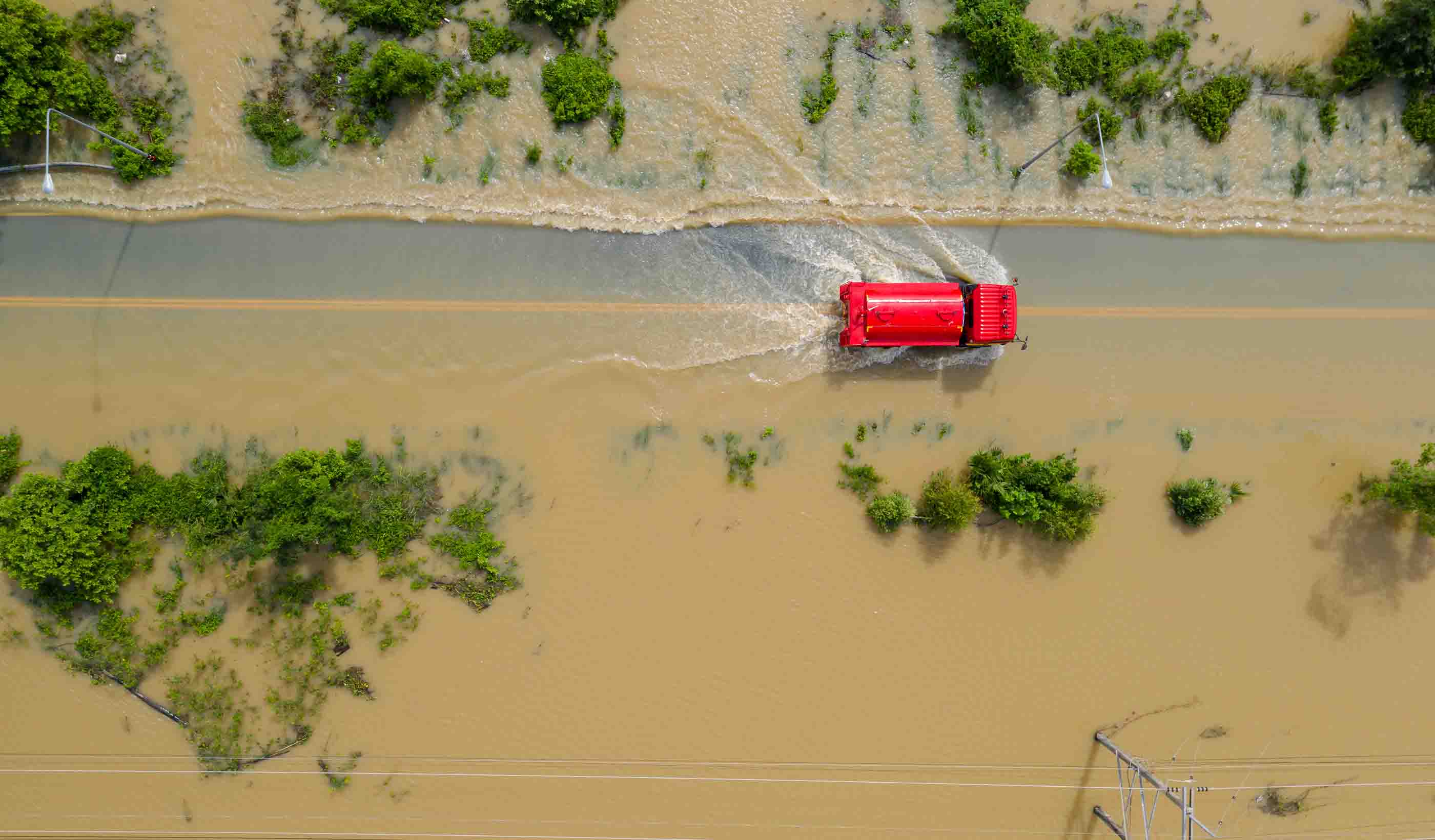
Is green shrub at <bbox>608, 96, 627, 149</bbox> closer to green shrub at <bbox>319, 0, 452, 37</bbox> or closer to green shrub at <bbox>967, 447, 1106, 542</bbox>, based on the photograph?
green shrub at <bbox>319, 0, 452, 37</bbox>

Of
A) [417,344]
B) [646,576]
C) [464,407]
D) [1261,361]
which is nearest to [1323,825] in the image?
[1261,361]

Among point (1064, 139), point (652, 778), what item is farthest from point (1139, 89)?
point (652, 778)

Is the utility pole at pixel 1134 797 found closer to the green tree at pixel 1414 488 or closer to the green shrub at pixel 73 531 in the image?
the green tree at pixel 1414 488

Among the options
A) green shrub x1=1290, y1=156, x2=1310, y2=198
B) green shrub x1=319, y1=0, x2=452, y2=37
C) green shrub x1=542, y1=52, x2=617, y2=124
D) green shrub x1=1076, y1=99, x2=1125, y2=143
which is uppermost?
green shrub x1=319, y1=0, x2=452, y2=37

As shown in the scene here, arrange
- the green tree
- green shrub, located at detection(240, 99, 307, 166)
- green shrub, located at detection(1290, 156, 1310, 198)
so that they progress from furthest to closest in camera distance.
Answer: green shrub, located at detection(1290, 156, 1310, 198), green shrub, located at detection(240, 99, 307, 166), the green tree

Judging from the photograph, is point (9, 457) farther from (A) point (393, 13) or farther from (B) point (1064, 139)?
(B) point (1064, 139)

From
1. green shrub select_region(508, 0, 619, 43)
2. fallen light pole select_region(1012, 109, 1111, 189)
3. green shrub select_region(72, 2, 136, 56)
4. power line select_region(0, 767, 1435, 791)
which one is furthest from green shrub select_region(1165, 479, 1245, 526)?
green shrub select_region(72, 2, 136, 56)
